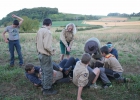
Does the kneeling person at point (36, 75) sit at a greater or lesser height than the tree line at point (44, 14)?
lesser

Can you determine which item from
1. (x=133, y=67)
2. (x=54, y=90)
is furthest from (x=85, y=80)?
(x=133, y=67)

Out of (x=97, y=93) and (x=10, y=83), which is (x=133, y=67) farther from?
(x=10, y=83)

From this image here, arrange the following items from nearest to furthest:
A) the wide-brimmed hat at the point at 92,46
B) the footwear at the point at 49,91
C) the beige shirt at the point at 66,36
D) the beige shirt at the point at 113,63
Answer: the footwear at the point at 49,91, the beige shirt at the point at 113,63, the wide-brimmed hat at the point at 92,46, the beige shirt at the point at 66,36

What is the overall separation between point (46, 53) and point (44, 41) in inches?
12.9

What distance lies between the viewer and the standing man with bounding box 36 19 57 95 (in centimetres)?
406

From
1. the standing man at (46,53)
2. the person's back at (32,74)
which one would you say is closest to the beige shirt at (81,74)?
the standing man at (46,53)

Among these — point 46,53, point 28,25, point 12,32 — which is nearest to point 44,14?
point 28,25

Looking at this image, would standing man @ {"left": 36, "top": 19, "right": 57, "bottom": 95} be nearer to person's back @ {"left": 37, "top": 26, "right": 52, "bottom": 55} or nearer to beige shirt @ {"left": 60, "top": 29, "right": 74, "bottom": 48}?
person's back @ {"left": 37, "top": 26, "right": 52, "bottom": 55}

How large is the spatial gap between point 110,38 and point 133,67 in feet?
37.9

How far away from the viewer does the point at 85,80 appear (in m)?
4.20

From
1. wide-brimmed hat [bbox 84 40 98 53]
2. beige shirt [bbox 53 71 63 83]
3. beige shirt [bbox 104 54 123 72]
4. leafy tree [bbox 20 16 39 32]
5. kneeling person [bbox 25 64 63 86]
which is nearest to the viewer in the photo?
kneeling person [bbox 25 64 63 86]

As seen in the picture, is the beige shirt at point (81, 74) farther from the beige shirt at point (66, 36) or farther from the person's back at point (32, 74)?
the beige shirt at point (66, 36)

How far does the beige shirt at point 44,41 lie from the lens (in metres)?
4.04

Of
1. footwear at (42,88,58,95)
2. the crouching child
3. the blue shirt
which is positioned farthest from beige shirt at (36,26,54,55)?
the blue shirt
